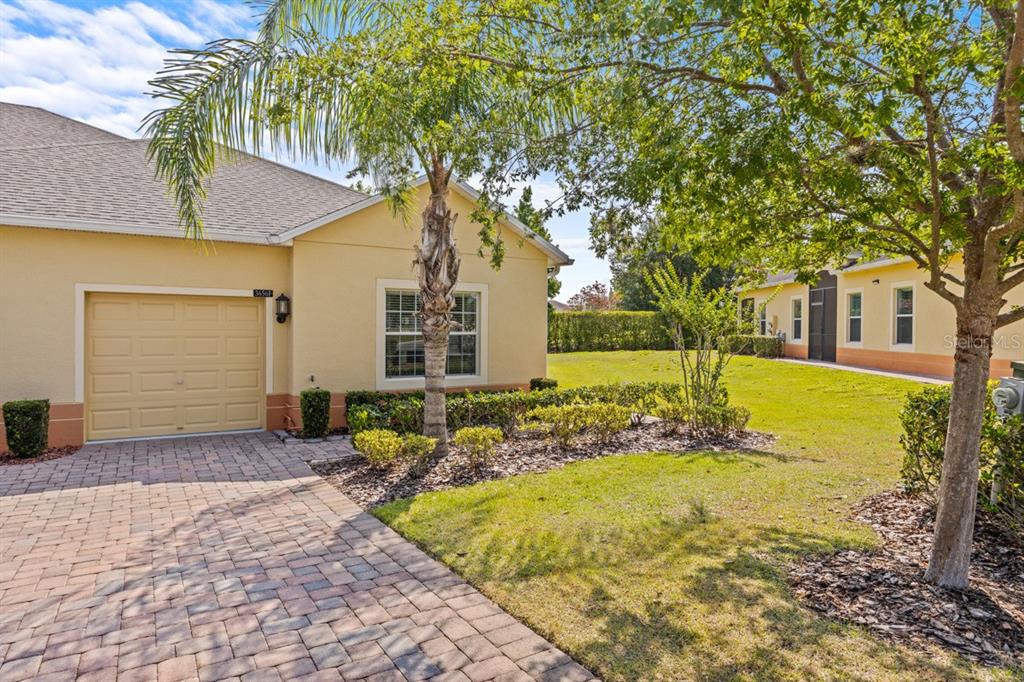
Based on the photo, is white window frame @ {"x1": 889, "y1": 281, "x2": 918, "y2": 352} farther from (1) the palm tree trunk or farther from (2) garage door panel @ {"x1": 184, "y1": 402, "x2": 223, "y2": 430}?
(2) garage door panel @ {"x1": 184, "y1": 402, "x2": 223, "y2": 430}

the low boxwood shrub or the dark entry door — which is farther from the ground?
the dark entry door

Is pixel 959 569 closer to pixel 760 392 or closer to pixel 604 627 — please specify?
pixel 604 627

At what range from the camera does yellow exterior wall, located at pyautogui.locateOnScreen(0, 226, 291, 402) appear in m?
8.45

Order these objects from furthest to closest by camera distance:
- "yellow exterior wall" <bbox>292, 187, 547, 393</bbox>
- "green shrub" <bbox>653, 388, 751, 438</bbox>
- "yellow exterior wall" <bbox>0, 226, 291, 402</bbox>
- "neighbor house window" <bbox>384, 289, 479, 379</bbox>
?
"neighbor house window" <bbox>384, 289, 479, 379</bbox> < "yellow exterior wall" <bbox>292, 187, 547, 393</bbox> < "green shrub" <bbox>653, 388, 751, 438</bbox> < "yellow exterior wall" <bbox>0, 226, 291, 402</bbox>

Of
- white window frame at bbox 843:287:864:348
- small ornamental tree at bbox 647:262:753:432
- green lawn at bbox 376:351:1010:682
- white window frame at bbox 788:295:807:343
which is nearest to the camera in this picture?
green lawn at bbox 376:351:1010:682

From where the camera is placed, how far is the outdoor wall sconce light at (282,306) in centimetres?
1009

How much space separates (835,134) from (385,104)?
4.31 m

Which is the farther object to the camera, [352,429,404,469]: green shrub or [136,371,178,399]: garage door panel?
[136,371,178,399]: garage door panel

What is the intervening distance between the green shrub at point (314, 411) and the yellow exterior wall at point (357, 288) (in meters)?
0.55

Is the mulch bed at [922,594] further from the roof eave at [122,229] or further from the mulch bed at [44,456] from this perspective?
the mulch bed at [44,456]

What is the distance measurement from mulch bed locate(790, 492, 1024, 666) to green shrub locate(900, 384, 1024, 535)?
0.93 ft

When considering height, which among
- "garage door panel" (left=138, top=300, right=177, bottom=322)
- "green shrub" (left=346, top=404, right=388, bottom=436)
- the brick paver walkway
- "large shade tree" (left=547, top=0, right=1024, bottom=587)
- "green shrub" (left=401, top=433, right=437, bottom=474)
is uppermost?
"large shade tree" (left=547, top=0, right=1024, bottom=587)


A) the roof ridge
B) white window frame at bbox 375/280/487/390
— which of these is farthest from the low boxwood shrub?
the roof ridge

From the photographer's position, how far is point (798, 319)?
22.2m
